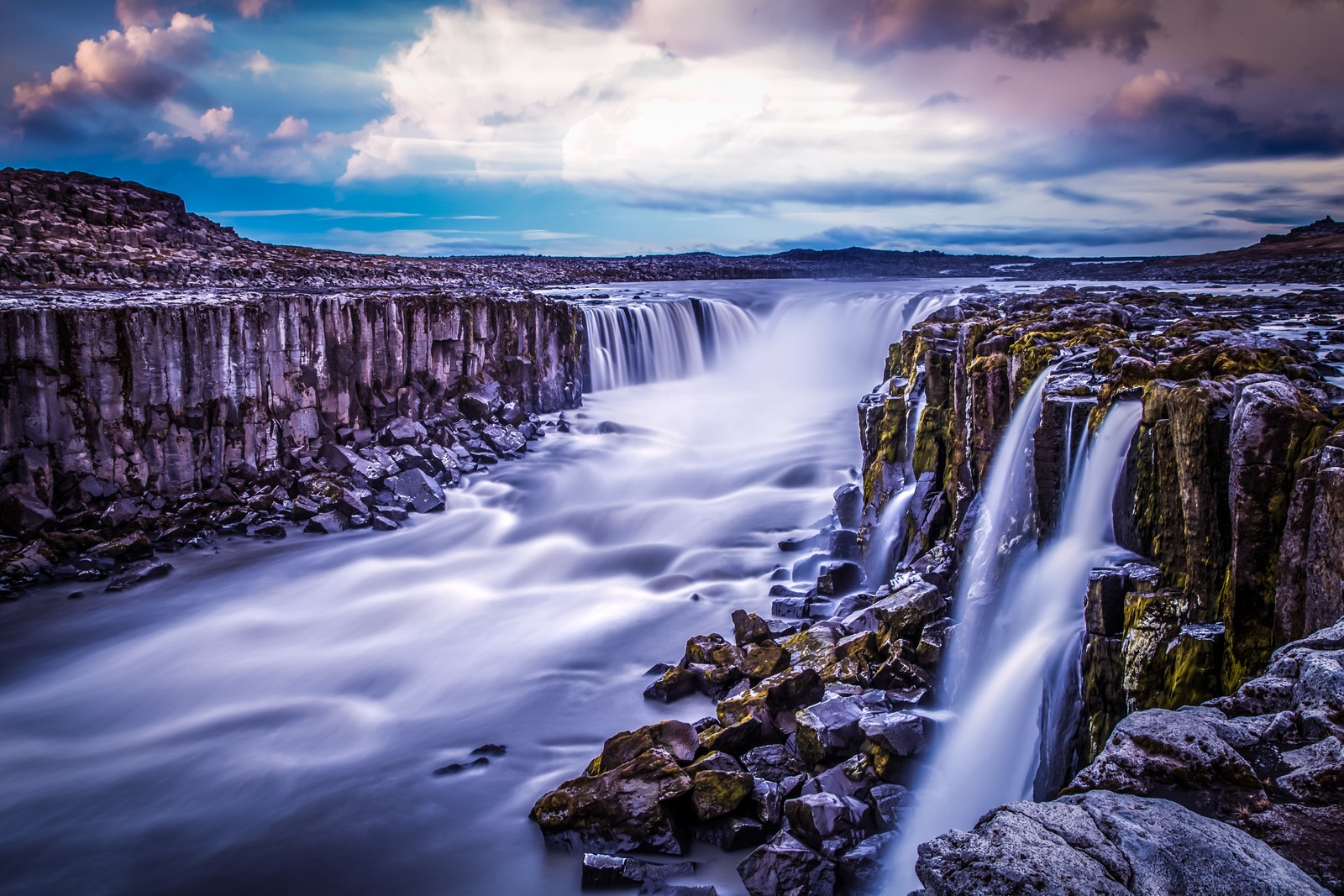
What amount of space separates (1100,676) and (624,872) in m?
4.19

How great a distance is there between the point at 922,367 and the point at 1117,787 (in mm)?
10599

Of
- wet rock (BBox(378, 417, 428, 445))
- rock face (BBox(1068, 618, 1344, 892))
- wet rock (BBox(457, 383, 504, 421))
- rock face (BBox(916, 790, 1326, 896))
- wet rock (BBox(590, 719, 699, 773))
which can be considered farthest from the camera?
wet rock (BBox(457, 383, 504, 421))

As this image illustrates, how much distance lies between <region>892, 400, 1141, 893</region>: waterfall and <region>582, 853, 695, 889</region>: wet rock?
1.85 meters

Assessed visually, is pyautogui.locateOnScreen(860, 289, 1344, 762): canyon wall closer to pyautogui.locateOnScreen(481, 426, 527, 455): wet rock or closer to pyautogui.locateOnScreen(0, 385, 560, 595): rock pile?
pyautogui.locateOnScreen(0, 385, 560, 595): rock pile

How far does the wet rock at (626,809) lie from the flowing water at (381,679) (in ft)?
0.94

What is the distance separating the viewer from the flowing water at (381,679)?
772cm

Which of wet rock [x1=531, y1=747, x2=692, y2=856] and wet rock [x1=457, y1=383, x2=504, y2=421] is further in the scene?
wet rock [x1=457, y1=383, x2=504, y2=421]

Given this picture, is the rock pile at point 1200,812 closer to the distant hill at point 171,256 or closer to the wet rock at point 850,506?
the wet rock at point 850,506

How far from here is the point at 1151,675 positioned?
5.67 metres

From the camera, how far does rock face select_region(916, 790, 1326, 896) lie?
121 inches

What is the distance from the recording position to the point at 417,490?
18.1 m

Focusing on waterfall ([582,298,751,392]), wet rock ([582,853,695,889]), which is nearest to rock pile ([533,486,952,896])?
wet rock ([582,853,695,889])

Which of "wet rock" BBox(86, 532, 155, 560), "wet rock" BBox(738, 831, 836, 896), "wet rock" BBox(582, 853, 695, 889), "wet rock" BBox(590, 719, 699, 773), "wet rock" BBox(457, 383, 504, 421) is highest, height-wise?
"wet rock" BBox(457, 383, 504, 421)

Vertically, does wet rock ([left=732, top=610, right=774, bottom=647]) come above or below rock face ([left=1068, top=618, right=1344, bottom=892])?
below
